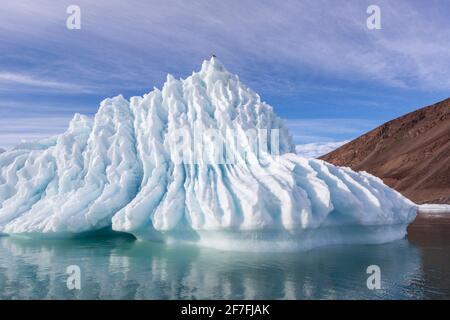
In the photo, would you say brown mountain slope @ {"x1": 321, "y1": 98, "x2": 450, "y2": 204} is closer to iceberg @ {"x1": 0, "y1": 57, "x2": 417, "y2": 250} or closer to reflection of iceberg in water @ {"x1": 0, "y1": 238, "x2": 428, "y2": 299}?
iceberg @ {"x1": 0, "y1": 57, "x2": 417, "y2": 250}

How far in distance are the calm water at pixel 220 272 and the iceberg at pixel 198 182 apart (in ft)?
2.29

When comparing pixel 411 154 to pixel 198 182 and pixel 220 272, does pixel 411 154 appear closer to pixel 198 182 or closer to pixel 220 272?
pixel 198 182

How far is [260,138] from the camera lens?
1616 centimetres

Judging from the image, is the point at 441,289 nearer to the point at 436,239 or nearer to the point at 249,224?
the point at 249,224

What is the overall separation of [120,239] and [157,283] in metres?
8.09

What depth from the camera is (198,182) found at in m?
14.7

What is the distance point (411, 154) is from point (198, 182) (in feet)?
288

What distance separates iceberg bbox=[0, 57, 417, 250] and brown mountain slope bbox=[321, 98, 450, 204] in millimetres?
57764

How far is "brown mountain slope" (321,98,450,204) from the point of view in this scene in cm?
7607

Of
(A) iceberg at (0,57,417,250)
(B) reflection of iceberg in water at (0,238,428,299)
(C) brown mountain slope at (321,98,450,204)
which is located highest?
(C) brown mountain slope at (321,98,450,204)

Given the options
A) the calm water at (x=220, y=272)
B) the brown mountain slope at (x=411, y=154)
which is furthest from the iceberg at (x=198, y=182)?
the brown mountain slope at (x=411, y=154)

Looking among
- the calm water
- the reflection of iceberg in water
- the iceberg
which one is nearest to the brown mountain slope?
the iceberg

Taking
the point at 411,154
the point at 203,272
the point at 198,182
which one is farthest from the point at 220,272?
the point at 411,154
